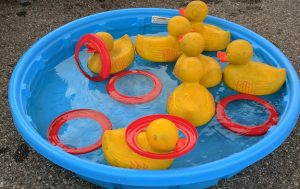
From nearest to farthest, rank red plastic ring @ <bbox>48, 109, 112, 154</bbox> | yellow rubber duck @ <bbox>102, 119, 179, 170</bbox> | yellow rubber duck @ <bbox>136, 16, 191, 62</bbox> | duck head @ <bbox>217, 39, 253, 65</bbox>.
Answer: yellow rubber duck @ <bbox>102, 119, 179, 170</bbox> < red plastic ring @ <bbox>48, 109, 112, 154</bbox> < duck head @ <bbox>217, 39, 253, 65</bbox> < yellow rubber duck @ <bbox>136, 16, 191, 62</bbox>

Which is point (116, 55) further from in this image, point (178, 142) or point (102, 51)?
point (178, 142)

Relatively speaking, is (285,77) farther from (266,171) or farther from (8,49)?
(8,49)

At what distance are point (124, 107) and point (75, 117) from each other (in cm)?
20

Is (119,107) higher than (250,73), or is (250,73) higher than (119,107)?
(250,73)

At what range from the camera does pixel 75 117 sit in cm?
162

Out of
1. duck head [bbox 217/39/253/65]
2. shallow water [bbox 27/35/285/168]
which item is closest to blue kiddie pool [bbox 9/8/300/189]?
shallow water [bbox 27/35/285/168]

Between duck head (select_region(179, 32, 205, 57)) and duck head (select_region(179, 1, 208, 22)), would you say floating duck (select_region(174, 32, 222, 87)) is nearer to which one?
duck head (select_region(179, 32, 205, 57))

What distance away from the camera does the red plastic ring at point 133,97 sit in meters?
1.68

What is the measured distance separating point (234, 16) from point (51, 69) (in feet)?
3.69

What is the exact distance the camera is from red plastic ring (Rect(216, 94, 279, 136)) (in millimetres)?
1542

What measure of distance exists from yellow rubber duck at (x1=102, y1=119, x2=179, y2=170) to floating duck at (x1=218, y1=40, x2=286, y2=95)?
1.73 ft

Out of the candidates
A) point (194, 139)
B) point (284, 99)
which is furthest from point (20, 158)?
point (284, 99)

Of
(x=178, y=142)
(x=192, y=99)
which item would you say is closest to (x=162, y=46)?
(x=192, y=99)

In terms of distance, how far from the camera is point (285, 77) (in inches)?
66.2
